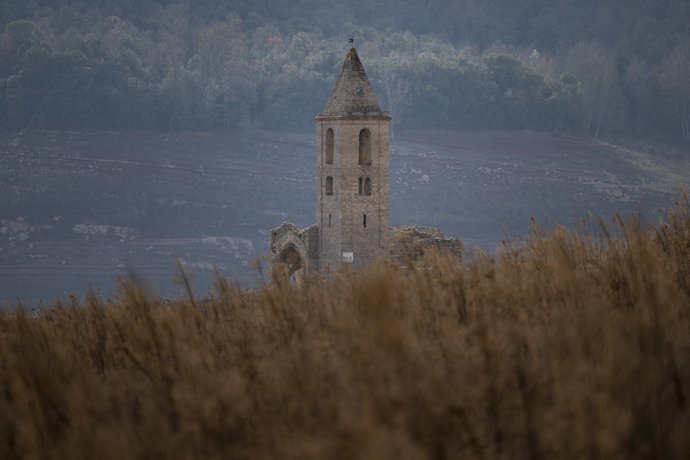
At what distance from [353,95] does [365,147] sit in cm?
192

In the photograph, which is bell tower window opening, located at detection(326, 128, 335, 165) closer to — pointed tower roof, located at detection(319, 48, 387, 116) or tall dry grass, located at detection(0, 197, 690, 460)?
pointed tower roof, located at detection(319, 48, 387, 116)

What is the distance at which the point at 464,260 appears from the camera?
5566mm

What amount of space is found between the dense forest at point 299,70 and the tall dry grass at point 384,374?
80.1 meters

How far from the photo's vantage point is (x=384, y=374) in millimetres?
3209

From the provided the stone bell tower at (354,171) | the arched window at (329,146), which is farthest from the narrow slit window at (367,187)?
the arched window at (329,146)

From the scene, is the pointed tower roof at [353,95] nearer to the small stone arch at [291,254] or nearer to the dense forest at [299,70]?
the small stone arch at [291,254]

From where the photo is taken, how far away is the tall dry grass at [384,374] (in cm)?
286

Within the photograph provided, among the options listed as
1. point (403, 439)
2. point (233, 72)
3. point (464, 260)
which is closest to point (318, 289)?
point (464, 260)

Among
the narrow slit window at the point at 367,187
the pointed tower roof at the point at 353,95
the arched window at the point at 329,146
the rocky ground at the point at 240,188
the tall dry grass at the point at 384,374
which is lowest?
the rocky ground at the point at 240,188

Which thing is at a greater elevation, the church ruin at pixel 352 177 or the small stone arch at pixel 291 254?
the church ruin at pixel 352 177

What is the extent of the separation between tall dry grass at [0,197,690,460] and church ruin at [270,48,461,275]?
121 ft

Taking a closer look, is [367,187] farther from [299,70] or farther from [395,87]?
[299,70]

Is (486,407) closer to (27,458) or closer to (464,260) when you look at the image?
(27,458)

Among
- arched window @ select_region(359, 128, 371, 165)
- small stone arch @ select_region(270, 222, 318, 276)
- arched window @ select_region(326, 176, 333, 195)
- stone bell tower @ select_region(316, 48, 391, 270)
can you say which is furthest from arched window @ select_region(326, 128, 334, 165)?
small stone arch @ select_region(270, 222, 318, 276)
